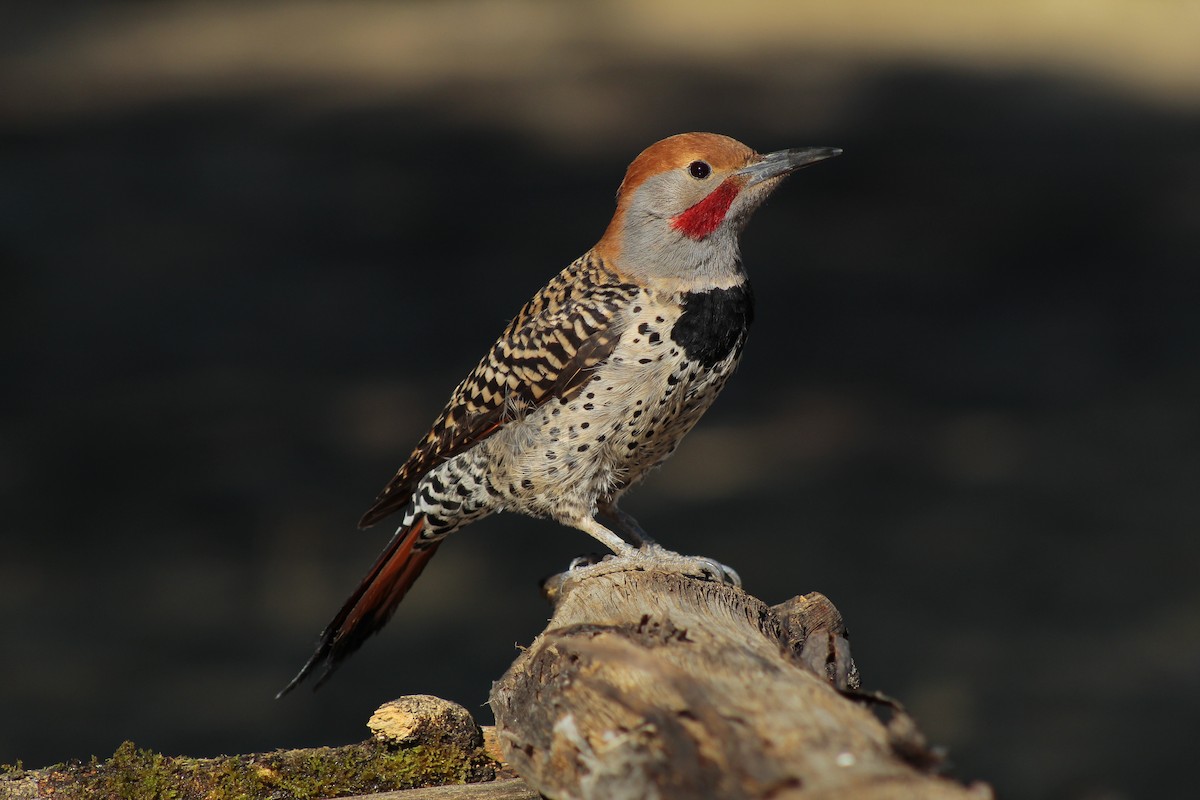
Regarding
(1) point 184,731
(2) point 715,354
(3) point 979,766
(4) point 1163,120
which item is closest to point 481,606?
(1) point 184,731

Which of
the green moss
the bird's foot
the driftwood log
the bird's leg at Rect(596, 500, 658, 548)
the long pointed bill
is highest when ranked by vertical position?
the long pointed bill

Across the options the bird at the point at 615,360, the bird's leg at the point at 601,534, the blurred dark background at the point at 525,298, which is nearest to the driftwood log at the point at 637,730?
the bird's leg at the point at 601,534

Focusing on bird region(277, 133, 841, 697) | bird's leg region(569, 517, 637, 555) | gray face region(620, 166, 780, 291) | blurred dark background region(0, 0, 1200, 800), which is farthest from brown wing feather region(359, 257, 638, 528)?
blurred dark background region(0, 0, 1200, 800)

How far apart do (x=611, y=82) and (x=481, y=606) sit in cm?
235

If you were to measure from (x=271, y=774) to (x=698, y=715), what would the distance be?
1.06 m

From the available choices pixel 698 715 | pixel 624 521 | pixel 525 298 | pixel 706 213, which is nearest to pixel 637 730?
pixel 698 715

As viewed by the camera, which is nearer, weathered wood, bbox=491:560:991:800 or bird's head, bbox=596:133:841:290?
weathered wood, bbox=491:560:991:800

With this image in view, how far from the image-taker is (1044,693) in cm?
537

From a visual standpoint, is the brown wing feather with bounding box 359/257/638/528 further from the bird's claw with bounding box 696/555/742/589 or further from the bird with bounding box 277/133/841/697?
the bird's claw with bounding box 696/555/742/589

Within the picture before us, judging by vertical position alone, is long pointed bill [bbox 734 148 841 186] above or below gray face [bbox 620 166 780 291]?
above

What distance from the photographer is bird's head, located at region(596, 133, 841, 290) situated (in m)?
3.31

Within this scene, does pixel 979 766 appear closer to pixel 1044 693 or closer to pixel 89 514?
pixel 1044 693

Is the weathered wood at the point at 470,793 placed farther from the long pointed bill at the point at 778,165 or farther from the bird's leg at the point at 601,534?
the long pointed bill at the point at 778,165

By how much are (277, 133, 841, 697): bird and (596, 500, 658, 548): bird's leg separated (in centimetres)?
19
